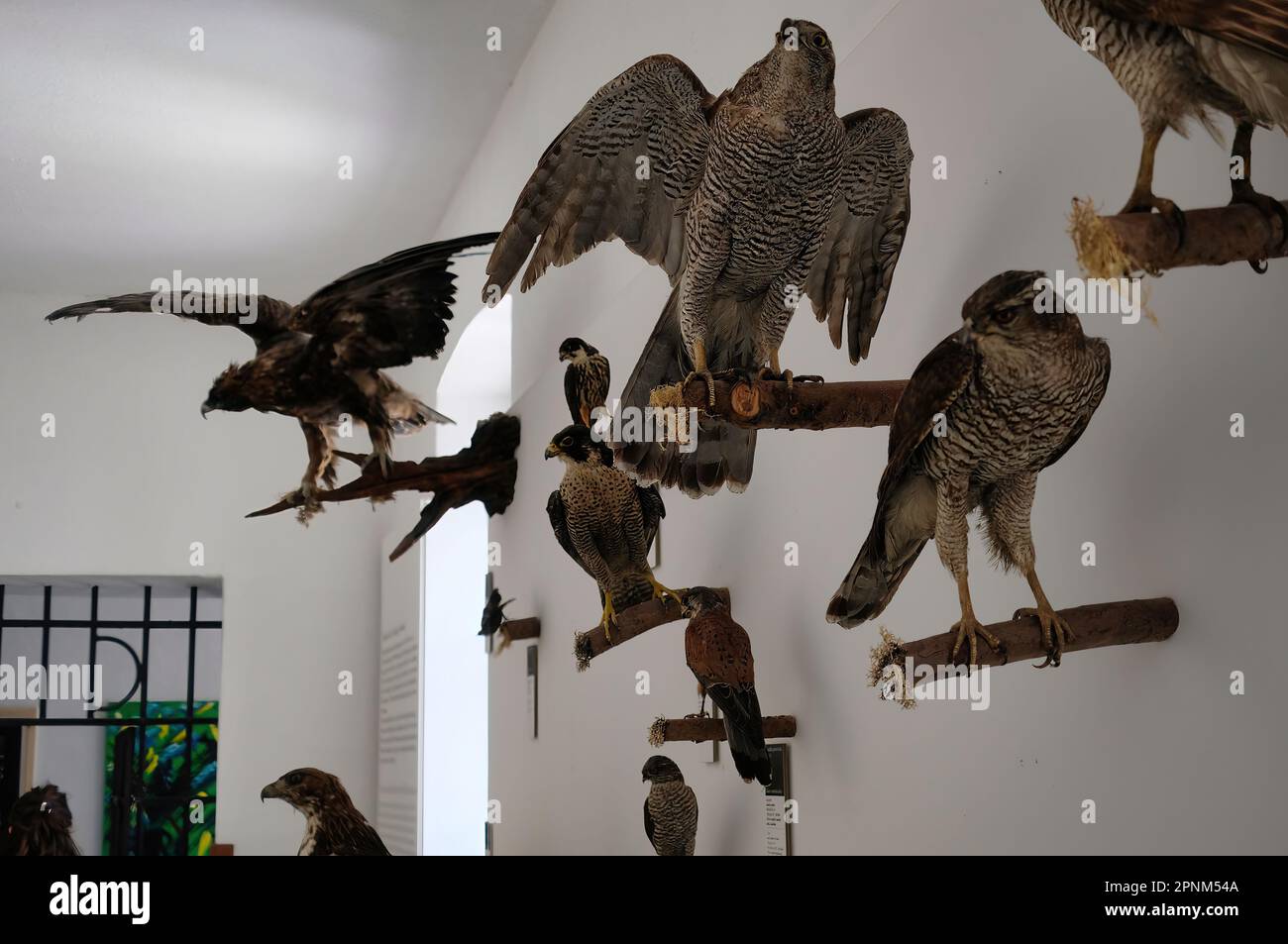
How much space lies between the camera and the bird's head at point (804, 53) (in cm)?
104

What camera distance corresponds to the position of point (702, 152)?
127 centimetres

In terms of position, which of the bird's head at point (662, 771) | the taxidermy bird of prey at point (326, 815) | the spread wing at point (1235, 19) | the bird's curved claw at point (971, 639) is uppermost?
the spread wing at point (1235, 19)

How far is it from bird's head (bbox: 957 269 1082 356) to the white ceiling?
9.05 feet

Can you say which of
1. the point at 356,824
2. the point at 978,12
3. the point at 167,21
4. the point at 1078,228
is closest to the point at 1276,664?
the point at 1078,228

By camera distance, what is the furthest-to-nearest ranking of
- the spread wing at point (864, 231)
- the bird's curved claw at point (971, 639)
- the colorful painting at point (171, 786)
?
the colorful painting at point (171, 786) < the spread wing at point (864, 231) < the bird's curved claw at point (971, 639)

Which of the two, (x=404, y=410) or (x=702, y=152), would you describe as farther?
(x=404, y=410)

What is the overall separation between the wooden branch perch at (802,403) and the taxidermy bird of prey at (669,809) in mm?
746

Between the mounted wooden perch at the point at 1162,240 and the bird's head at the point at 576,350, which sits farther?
the bird's head at the point at 576,350

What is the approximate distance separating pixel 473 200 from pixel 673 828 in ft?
9.56

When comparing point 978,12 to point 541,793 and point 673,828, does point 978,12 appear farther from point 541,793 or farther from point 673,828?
point 541,793

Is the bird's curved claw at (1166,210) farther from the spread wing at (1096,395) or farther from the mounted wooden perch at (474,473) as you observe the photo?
the mounted wooden perch at (474,473)

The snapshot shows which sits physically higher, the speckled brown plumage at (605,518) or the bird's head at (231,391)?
the bird's head at (231,391)

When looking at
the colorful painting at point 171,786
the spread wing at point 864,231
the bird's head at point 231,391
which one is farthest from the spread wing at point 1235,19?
the colorful painting at point 171,786

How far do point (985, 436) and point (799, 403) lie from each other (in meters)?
0.21
